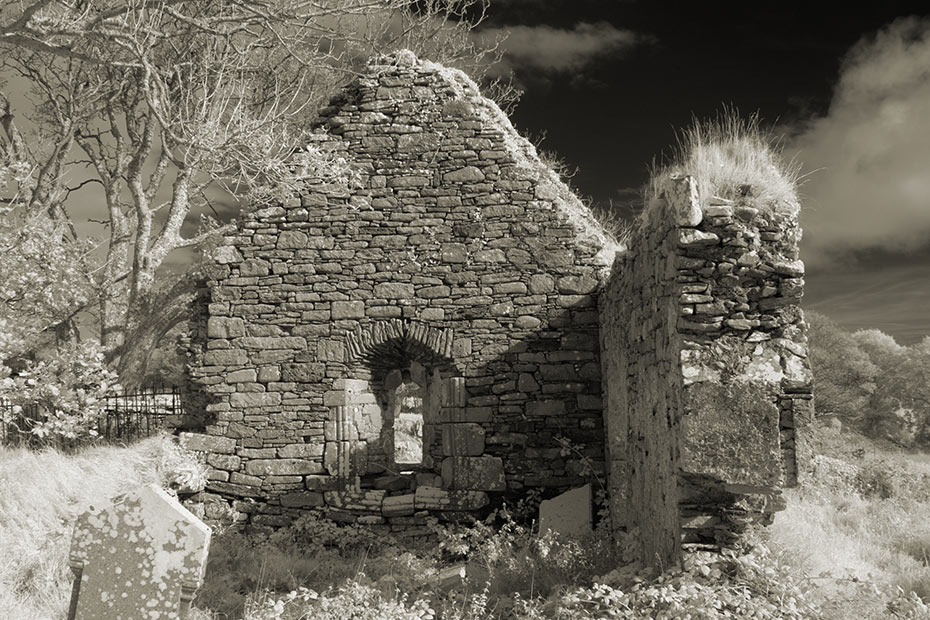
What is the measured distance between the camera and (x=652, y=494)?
583cm

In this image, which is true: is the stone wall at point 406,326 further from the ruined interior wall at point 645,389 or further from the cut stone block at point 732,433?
the cut stone block at point 732,433

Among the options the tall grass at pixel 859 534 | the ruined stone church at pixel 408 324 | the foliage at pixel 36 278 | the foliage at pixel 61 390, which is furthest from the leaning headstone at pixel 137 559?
the foliage at pixel 36 278

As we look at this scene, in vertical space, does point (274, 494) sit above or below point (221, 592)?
above

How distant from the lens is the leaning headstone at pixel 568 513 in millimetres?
7566

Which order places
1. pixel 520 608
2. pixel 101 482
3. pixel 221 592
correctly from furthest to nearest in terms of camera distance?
pixel 101 482 → pixel 221 592 → pixel 520 608

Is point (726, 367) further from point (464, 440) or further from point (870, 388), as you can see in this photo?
point (870, 388)

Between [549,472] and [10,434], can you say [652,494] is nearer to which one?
[549,472]

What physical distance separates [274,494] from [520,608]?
14.8ft

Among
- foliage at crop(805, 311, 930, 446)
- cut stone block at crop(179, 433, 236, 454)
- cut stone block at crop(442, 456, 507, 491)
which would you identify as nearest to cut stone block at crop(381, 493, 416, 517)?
cut stone block at crop(442, 456, 507, 491)

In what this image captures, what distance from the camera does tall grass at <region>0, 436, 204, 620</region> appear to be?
246 inches

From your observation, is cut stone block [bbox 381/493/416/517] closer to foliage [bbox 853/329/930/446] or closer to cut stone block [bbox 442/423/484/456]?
cut stone block [bbox 442/423/484/456]

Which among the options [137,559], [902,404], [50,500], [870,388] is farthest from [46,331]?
[902,404]

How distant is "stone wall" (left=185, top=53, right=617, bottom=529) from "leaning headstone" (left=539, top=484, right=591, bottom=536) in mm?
425

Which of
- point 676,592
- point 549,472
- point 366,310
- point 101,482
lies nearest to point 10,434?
point 101,482
